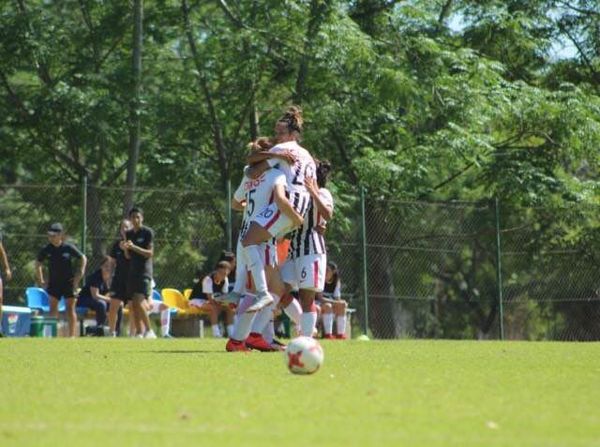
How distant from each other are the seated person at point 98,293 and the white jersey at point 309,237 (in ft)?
29.1

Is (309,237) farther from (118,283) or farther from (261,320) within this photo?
(118,283)

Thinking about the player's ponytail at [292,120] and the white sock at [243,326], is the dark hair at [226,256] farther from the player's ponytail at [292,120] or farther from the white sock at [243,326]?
the player's ponytail at [292,120]

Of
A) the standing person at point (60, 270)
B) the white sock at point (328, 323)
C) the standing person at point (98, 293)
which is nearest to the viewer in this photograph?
the standing person at point (60, 270)

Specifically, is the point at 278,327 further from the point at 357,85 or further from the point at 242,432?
the point at 242,432

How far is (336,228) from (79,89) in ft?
18.9

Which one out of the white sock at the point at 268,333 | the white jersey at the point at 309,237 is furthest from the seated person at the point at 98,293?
the white jersey at the point at 309,237

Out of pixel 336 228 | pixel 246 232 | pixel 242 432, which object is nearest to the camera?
pixel 242 432

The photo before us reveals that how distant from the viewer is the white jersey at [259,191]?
12.5 meters

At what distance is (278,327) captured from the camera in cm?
2345

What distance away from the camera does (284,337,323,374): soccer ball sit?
9609 mm

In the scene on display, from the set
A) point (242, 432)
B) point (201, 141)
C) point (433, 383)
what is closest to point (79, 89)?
point (201, 141)

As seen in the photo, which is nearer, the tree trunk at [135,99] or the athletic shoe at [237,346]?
the athletic shoe at [237,346]

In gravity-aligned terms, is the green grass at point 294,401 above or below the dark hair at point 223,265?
below

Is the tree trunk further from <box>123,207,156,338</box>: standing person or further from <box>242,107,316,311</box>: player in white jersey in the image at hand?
<box>242,107,316,311</box>: player in white jersey
